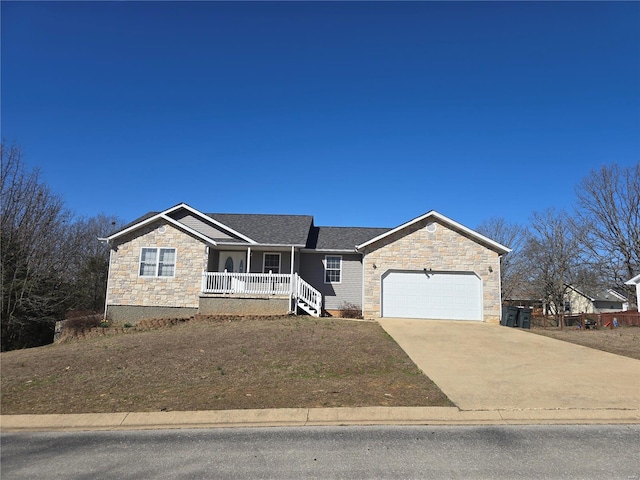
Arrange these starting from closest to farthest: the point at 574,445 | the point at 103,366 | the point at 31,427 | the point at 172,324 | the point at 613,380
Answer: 1. the point at 574,445
2. the point at 31,427
3. the point at 613,380
4. the point at 103,366
5. the point at 172,324

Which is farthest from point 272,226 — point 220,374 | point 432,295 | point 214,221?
point 220,374

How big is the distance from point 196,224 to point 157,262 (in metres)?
3.19

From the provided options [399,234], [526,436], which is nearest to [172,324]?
[399,234]

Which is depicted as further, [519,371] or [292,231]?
[292,231]

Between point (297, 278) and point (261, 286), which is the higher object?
point (297, 278)

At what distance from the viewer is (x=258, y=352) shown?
11.1 metres

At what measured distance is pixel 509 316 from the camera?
20234 mm

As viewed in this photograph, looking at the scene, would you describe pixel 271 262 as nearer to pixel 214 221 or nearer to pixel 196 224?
pixel 214 221

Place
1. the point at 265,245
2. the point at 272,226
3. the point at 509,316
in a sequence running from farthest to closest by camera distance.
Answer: the point at 272,226, the point at 265,245, the point at 509,316

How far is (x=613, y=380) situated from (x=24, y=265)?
24.7m

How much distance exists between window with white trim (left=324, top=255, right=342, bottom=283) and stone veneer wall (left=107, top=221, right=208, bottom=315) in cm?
627

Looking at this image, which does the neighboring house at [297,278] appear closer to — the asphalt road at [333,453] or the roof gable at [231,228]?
the roof gable at [231,228]

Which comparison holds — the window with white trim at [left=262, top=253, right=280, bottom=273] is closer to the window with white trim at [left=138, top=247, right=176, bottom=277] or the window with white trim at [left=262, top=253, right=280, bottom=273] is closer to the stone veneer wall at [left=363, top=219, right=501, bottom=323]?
the window with white trim at [left=138, top=247, right=176, bottom=277]

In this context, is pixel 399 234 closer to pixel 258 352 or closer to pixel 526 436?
pixel 258 352
